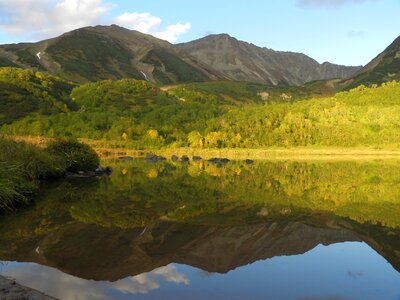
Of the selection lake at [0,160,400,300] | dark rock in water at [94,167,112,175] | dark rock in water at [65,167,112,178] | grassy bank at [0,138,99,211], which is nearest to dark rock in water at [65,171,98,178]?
dark rock in water at [65,167,112,178]

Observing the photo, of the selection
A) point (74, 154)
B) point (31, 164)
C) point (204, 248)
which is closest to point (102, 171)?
point (74, 154)

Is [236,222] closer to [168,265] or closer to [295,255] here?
[295,255]

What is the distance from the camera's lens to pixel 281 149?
594ft

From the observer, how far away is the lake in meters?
14.0

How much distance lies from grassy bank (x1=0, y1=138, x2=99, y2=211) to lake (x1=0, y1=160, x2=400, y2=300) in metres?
1.57

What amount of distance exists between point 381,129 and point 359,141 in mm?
15334

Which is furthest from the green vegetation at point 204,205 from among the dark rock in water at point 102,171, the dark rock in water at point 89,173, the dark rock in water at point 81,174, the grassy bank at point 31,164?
the dark rock in water at point 102,171

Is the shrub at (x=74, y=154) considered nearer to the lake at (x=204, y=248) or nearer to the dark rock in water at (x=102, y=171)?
the dark rock in water at (x=102, y=171)

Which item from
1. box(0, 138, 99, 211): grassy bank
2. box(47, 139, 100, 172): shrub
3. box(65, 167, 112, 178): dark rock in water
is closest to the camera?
box(0, 138, 99, 211): grassy bank

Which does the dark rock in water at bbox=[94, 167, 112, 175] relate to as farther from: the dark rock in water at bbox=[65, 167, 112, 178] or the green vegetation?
the green vegetation

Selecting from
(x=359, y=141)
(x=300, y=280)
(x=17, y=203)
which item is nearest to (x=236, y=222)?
(x=300, y=280)

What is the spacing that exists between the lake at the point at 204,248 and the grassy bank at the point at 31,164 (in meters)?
1.57

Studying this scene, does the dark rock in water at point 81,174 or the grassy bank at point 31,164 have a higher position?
the grassy bank at point 31,164

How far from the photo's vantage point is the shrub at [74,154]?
176 feet
